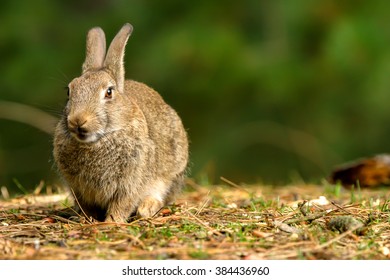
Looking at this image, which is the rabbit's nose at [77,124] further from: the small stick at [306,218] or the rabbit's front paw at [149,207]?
the small stick at [306,218]

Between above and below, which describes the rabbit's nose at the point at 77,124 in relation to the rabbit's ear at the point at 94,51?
below

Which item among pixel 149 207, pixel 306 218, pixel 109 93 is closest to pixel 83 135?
pixel 109 93

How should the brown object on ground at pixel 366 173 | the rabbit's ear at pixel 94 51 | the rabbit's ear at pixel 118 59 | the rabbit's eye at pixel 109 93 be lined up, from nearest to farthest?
the rabbit's eye at pixel 109 93, the rabbit's ear at pixel 118 59, the rabbit's ear at pixel 94 51, the brown object on ground at pixel 366 173

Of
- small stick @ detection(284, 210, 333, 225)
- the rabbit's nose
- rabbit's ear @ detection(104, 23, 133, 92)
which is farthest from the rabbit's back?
small stick @ detection(284, 210, 333, 225)

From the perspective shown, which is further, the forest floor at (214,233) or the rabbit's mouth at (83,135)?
the rabbit's mouth at (83,135)

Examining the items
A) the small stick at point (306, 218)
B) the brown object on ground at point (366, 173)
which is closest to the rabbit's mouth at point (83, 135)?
the small stick at point (306, 218)

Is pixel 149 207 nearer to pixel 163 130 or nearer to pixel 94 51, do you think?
pixel 163 130
